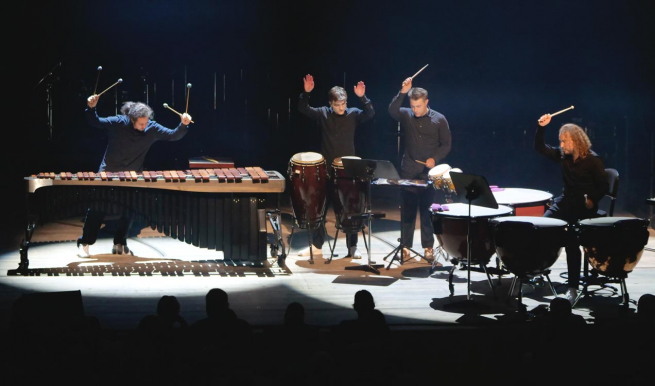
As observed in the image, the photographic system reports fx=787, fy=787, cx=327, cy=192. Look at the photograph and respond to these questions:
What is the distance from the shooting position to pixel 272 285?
6.12m

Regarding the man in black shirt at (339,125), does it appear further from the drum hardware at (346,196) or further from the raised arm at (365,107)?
the drum hardware at (346,196)

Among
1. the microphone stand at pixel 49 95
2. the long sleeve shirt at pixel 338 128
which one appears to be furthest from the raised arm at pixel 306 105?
the microphone stand at pixel 49 95

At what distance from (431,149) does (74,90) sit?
4.69m

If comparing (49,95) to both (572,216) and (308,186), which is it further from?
(572,216)

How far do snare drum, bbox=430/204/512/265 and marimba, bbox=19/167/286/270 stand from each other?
1.48 m

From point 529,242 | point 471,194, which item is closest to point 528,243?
point 529,242

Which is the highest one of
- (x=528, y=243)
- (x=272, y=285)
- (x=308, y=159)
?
(x=308, y=159)

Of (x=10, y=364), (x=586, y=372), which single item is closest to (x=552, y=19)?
(x=586, y=372)

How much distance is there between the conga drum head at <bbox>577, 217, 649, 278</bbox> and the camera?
5.20 meters

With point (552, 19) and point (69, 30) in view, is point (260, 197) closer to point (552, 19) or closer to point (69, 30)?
point (69, 30)

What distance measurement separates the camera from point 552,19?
1069 centimetres

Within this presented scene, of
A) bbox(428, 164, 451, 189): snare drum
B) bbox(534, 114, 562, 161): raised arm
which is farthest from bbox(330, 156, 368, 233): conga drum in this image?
bbox(534, 114, 562, 161): raised arm

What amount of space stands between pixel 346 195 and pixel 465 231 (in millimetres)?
1521

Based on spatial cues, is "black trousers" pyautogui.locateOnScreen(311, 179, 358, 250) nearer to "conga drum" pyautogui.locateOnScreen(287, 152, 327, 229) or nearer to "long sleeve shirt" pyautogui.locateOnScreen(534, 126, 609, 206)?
"conga drum" pyautogui.locateOnScreen(287, 152, 327, 229)
